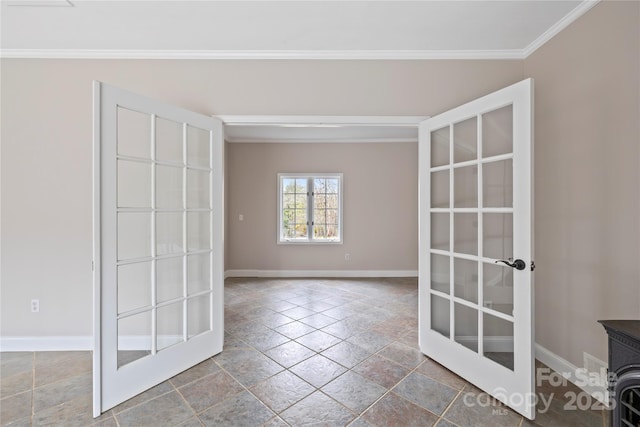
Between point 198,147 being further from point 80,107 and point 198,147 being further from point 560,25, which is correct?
point 560,25

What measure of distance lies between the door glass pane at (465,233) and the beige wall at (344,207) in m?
3.16

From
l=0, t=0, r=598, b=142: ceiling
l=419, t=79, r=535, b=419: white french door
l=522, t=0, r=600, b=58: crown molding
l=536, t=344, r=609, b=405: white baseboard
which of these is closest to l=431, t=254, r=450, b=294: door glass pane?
l=419, t=79, r=535, b=419: white french door

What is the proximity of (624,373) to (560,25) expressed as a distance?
2.32 m

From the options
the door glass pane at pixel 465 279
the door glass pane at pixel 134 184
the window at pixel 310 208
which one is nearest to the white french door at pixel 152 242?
the door glass pane at pixel 134 184

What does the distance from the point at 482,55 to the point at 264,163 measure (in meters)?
3.88

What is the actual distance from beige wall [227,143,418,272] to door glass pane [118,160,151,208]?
10.9ft

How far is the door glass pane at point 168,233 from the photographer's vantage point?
2.02 metres

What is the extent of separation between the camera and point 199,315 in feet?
7.52

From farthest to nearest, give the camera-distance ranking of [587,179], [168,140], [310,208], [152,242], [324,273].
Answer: [310,208] < [324,273] < [168,140] < [152,242] < [587,179]

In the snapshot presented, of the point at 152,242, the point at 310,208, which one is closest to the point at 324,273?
the point at 310,208

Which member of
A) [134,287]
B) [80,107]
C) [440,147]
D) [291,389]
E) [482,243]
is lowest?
[291,389]

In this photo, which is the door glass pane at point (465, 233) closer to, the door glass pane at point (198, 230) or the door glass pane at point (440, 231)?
the door glass pane at point (440, 231)

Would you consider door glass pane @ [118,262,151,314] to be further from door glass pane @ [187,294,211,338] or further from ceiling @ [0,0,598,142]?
ceiling @ [0,0,598,142]

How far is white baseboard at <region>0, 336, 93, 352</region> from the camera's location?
240 cm
